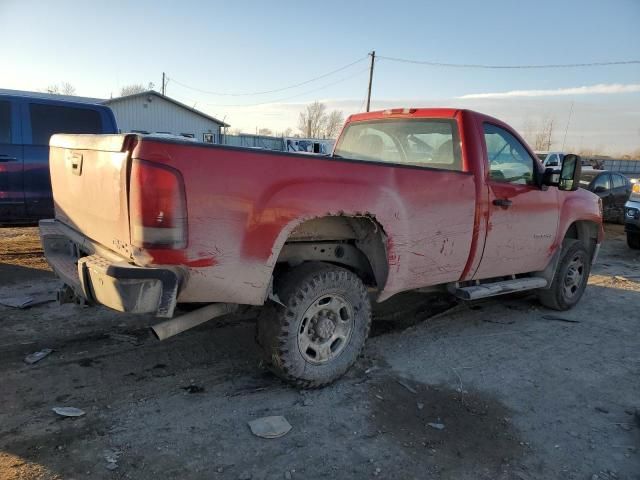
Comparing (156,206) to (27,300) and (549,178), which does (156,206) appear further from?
(549,178)

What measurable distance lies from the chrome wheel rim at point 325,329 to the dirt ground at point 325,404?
0.91 ft

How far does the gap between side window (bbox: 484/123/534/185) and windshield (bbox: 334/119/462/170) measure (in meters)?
0.35

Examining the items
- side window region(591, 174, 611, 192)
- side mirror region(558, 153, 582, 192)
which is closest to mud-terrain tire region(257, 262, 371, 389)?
side mirror region(558, 153, 582, 192)

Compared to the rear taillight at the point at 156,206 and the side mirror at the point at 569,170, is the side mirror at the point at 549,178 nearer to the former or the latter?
the side mirror at the point at 569,170

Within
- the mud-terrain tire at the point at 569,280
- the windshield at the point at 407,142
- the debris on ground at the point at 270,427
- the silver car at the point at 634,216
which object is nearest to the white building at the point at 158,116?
the silver car at the point at 634,216

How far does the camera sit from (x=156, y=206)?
8.46 ft

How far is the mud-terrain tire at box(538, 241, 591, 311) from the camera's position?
18.6ft

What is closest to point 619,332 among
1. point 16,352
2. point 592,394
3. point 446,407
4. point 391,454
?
point 592,394

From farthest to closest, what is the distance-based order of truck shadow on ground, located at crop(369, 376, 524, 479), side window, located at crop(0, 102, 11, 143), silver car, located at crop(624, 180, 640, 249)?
1. silver car, located at crop(624, 180, 640, 249)
2. side window, located at crop(0, 102, 11, 143)
3. truck shadow on ground, located at crop(369, 376, 524, 479)

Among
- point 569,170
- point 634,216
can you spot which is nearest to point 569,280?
point 569,170

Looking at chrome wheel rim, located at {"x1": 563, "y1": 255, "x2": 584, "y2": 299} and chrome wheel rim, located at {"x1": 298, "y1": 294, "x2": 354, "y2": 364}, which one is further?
chrome wheel rim, located at {"x1": 563, "y1": 255, "x2": 584, "y2": 299}

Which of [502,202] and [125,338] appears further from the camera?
[502,202]

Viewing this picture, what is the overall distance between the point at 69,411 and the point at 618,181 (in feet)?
50.6

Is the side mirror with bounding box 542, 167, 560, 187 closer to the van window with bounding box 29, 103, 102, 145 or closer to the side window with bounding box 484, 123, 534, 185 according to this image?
the side window with bounding box 484, 123, 534, 185
